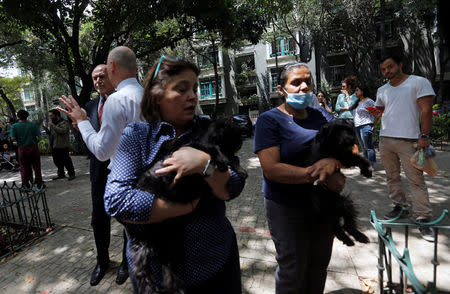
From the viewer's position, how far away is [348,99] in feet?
21.8

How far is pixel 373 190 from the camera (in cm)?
530

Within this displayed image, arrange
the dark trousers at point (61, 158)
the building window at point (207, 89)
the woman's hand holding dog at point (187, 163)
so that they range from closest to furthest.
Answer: the woman's hand holding dog at point (187, 163), the dark trousers at point (61, 158), the building window at point (207, 89)

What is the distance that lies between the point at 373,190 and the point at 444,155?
4548 millimetres

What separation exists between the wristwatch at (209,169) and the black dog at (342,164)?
845 mm

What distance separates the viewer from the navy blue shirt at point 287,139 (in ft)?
6.27

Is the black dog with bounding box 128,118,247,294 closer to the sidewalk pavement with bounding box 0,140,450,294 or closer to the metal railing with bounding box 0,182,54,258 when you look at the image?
the sidewalk pavement with bounding box 0,140,450,294

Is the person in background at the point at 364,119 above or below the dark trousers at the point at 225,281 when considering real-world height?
above

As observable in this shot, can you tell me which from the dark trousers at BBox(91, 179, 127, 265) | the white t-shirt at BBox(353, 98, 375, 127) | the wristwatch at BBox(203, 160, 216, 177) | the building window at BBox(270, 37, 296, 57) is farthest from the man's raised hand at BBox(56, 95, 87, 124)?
the building window at BBox(270, 37, 296, 57)

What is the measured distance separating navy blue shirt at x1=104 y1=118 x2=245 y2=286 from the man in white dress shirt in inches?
31.9

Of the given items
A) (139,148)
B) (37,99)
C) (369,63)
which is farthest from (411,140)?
(37,99)

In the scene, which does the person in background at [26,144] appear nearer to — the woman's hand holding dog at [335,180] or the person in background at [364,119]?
the woman's hand holding dog at [335,180]

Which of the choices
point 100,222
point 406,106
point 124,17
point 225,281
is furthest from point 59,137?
point 406,106

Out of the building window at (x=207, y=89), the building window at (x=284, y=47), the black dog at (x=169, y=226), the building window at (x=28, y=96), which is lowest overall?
the black dog at (x=169, y=226)

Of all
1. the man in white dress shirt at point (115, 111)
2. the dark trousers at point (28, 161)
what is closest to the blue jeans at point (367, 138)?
the man in white dress shirt at point (115, 111)
